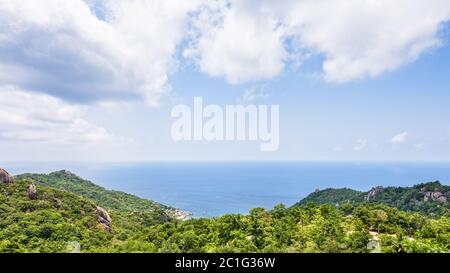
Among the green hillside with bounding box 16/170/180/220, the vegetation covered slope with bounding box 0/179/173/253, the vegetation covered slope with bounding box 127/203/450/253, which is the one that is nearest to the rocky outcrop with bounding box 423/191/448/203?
the vegetation covered slope with bounding box 127/203/450/253

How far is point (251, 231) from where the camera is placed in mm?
6477

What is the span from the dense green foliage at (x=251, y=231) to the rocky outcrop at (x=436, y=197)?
1362cm

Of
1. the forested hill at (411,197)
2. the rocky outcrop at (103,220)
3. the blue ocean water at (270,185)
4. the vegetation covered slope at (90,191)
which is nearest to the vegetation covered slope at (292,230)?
the rocky outcrop at (103,220)

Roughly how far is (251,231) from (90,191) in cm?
2211

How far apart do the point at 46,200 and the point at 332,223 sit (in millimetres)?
10953

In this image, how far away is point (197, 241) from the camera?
5730mm

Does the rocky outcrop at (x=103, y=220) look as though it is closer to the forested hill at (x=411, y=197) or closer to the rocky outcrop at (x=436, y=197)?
the forested hill at (x=411, y=197)

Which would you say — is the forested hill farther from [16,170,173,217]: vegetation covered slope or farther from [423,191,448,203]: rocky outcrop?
[16,170,173,217]: vegetation covered slope

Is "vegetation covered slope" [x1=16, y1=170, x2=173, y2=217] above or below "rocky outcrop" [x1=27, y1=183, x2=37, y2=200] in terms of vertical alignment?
below

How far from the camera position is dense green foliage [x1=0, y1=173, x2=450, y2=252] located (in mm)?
4598

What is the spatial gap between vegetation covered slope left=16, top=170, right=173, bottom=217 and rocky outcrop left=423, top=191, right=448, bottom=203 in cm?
1797
